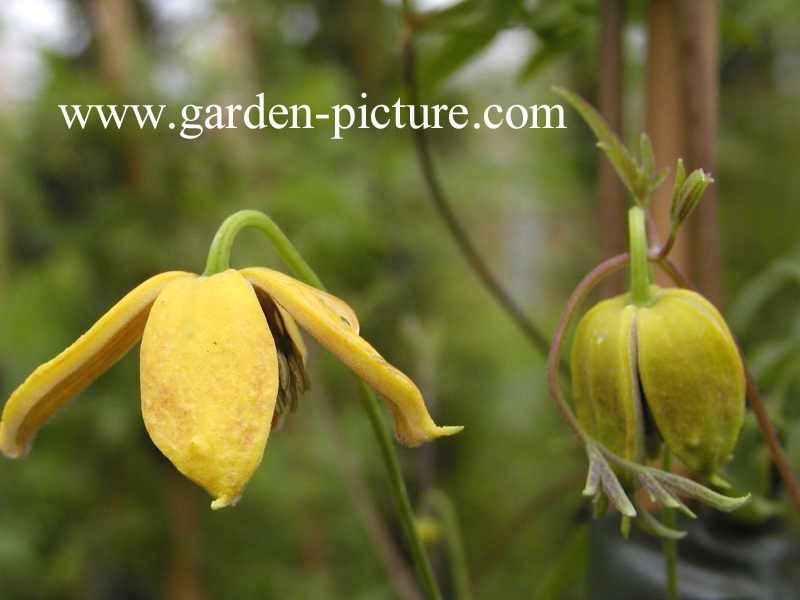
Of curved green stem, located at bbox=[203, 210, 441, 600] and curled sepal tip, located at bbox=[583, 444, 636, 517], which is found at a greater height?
curved green stem, located at bbox=[203, 210, 441, 600]

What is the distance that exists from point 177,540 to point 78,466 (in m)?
0.16

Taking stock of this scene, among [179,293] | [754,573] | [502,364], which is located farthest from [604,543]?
[502,364]

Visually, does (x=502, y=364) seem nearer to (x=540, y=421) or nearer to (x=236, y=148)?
(x=540, y=421)

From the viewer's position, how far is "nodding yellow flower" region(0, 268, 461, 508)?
0.25m

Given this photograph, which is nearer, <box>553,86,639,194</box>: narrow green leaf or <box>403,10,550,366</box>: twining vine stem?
<box>553,86,639,194</box>: narrow green leaf

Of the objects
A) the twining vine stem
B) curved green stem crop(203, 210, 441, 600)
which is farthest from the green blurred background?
curved green stem crop(203, 210, 441, 600)

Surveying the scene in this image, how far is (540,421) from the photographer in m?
1.66

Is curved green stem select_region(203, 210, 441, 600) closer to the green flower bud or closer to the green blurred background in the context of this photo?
the green flower bud

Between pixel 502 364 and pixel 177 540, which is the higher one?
pixel 502 364

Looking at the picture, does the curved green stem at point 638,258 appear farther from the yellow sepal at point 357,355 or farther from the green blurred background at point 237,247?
the green blurred background at point 237,247

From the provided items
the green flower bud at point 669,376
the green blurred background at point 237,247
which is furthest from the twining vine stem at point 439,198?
the green blurred background at point 237,247

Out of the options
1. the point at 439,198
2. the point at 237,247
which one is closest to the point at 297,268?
the point at 439,198

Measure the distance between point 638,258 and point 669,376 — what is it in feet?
0.13

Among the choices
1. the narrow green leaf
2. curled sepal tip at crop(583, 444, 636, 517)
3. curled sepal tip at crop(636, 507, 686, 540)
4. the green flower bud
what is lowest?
curled sepal tip at crop(636, 507, 686, 540)
